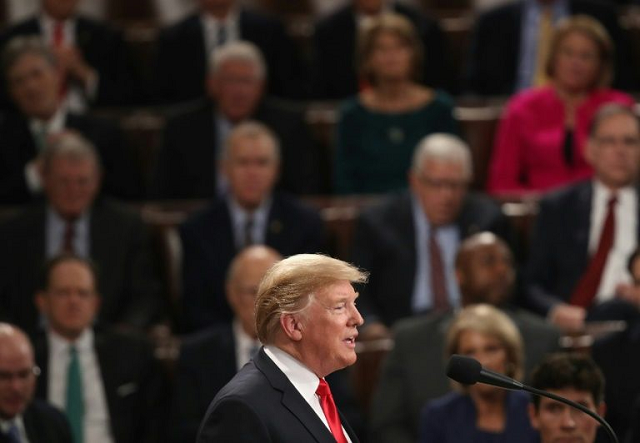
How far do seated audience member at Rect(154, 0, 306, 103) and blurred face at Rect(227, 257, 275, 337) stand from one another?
69.0 inches

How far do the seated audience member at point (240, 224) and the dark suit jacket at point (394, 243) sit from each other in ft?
0.59

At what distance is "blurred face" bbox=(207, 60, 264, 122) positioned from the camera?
15.6 feet

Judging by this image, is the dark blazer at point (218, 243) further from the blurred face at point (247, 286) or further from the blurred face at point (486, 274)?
the blurred face at point (486, 274)

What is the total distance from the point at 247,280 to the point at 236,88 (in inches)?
48.0

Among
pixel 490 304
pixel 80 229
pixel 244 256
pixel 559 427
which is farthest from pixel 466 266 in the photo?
pixel 80 229

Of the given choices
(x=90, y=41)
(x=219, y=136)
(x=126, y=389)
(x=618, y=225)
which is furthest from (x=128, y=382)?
(x=90, y=41)

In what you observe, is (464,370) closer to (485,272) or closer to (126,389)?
(485,272)

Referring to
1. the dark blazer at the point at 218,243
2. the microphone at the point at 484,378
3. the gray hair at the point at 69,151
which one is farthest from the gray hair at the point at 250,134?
the microphone at the point at 484,378

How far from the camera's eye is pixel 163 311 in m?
4.41

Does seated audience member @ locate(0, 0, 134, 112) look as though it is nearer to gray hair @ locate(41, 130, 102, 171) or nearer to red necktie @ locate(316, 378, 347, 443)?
gray hair @ locate(41, 130, 102, 171)

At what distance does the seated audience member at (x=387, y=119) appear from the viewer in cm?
477

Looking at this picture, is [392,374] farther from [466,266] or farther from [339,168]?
[339,168]

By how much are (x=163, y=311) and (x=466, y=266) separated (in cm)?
115

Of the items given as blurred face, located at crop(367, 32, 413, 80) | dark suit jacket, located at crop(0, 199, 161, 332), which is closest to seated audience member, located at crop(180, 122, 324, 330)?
dark suit jacket, located at crop(0, 199, 161, 332)
